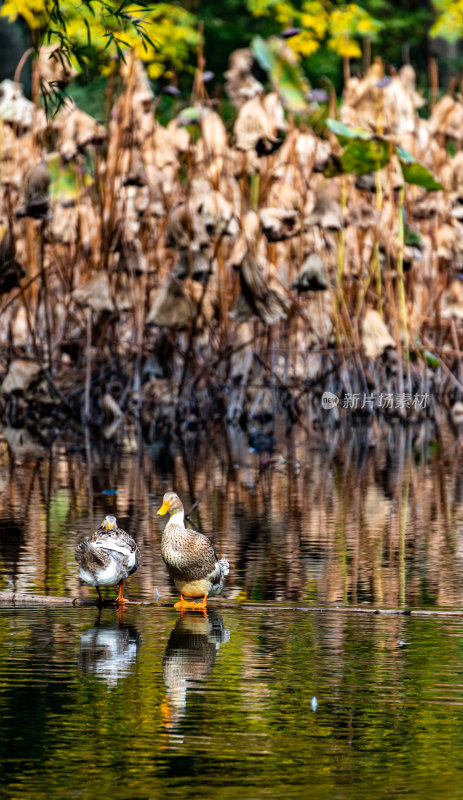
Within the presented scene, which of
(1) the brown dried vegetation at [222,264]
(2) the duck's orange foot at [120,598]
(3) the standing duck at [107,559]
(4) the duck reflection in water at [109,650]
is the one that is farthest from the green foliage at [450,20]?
(4) the duck reflection in water at [109,650]

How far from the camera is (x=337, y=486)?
9.33 meters

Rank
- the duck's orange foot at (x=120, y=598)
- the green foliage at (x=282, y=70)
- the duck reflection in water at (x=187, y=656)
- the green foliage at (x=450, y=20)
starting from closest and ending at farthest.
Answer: the duck reflection in water at (x=187, y=656) < the duck's orange foot at (x=120, y=598) < the green foliage at (x=282, y=70) < the green foliage at (x=450, y=20)

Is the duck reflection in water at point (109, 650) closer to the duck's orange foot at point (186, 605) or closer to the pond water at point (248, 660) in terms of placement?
the pond water at point (248, 660)

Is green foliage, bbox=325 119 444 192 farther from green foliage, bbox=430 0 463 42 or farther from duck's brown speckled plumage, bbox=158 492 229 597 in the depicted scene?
green foliage, bbox=430 0 463 42

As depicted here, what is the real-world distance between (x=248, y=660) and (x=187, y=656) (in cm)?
20

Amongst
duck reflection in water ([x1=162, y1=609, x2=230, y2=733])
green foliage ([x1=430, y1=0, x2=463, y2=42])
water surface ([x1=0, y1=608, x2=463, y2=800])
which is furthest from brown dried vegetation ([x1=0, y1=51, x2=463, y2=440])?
green foliage ([x1=430, y1=0, x2=463, y2=42])

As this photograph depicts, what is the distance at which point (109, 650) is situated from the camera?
4.56m

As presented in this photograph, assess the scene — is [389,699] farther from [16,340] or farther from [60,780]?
[16,340]

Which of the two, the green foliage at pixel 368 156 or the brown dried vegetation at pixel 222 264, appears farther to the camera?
the brown dried vegetation at pixel 222 264

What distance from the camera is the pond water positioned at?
3328 mm

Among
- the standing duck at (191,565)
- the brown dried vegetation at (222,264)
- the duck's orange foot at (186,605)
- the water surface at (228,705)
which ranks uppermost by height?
the brown dried vegetation at (222,264)

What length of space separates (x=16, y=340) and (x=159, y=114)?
615 inches

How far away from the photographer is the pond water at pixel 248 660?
10.9 ft

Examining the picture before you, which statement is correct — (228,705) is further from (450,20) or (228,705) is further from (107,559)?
(450,20)
